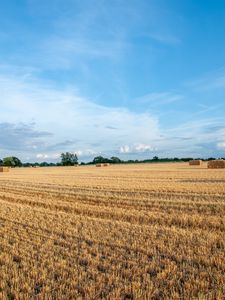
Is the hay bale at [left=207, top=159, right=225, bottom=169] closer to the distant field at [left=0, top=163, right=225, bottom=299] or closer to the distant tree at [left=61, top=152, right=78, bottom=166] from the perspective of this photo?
the distant field at [left=0, top=163, right=225, bottom=299]

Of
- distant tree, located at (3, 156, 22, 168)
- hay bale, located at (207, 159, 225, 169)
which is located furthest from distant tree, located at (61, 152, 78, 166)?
hay bale, located at (207, 159, 225, 169)

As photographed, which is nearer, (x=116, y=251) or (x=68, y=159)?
(x=116, y=251)

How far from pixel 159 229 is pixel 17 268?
383cm

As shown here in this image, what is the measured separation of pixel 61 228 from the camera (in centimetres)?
915

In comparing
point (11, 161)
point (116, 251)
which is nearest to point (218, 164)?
point (116, 251)

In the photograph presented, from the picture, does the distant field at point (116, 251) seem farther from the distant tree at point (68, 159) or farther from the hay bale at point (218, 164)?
the distant tree at point (68, 159)

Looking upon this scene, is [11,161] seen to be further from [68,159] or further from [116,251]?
[116,251]

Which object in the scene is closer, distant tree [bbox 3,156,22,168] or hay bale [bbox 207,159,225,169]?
hay bale [bbox 207,159,225,169]

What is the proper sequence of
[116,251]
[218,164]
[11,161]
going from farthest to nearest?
[11,161] → [218,164] → [116,251]

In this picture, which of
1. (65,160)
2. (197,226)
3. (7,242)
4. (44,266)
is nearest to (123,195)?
(197,226)

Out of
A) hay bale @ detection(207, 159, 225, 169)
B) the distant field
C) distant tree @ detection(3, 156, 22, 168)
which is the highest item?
distant tree @ detection(3, 156, 22, 168)

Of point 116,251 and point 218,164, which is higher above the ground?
point 218,164

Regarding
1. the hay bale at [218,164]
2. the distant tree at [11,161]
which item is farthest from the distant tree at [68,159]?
the hay bale at [218,164]

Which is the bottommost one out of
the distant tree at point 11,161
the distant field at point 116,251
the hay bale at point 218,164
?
the distant field at point 116,251
